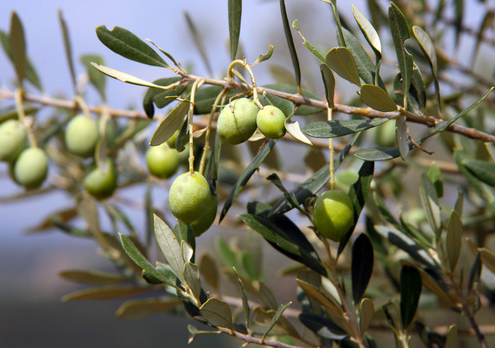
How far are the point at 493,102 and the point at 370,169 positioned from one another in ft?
2.66

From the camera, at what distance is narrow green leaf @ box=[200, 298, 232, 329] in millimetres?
625

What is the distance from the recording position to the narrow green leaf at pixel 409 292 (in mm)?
757

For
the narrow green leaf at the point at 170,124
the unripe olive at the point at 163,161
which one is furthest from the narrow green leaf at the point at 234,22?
the unripe olive at the point at 163,161

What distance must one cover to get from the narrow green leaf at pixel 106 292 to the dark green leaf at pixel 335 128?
29.4 inches

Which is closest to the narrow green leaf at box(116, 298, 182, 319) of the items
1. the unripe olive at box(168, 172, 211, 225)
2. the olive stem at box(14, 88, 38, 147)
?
the olive stem at box(14, 88, 38, 147)

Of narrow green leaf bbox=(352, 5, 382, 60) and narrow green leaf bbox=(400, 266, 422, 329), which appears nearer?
narrow green leaf bbox=(352, 5, 382, 60)

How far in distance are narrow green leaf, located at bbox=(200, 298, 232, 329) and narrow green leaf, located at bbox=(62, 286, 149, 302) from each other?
0.57m

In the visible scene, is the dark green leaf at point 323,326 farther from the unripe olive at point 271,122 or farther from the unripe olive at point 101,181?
the unripe olive at point 101,181

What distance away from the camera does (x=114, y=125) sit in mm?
1278

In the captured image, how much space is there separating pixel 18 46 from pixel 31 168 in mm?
263

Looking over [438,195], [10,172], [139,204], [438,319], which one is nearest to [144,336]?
[438,319]

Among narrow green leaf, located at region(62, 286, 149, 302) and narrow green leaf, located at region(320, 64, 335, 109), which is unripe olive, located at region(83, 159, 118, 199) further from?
narrow green leaf, located at region(320, 64, 335, 109)

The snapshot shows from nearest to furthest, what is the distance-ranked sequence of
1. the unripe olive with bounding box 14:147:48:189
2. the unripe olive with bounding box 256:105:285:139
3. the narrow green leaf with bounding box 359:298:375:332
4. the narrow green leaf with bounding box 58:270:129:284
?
the unripe olive with bounding box 256:105:285:139 < the narrow green leaf with bounding box 359:298:375:332 < the unripe olive with bounding box 14:147:48:189 < the narrow green leaf with bounding box 58:270:129:284

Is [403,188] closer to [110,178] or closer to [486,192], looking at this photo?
[486,192]
